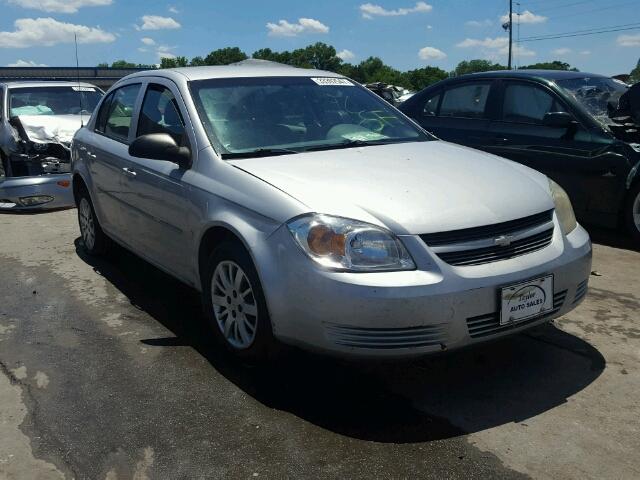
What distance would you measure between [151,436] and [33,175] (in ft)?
21.5

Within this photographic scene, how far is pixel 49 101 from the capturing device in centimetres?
986

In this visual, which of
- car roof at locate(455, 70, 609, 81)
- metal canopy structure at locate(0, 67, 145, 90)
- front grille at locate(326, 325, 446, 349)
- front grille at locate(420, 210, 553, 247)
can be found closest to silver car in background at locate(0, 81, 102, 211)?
car roof at locate(455, 70, 609, 81)

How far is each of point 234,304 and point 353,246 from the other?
88 cm

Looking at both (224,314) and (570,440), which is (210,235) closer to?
(224,314)

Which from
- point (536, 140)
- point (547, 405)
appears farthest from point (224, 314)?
point (536, 140)

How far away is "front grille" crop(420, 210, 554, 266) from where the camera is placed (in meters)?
3.03

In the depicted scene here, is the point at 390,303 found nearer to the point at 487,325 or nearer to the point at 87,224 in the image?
the point at 487,325

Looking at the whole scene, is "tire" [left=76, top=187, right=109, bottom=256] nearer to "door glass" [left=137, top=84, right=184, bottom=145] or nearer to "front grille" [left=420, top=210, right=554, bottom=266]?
"door glass" [left=137, top=84, right=184, bottom=145]

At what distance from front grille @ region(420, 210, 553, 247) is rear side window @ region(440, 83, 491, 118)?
12.6 ft

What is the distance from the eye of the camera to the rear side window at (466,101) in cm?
697

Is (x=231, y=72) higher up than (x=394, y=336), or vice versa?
(x=231, y=72)

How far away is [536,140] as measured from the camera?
21.0ft

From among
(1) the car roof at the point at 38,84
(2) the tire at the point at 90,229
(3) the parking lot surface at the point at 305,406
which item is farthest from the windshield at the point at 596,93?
(1) the car roof at the point at 38,84

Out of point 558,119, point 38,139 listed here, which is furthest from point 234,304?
point 38,139
